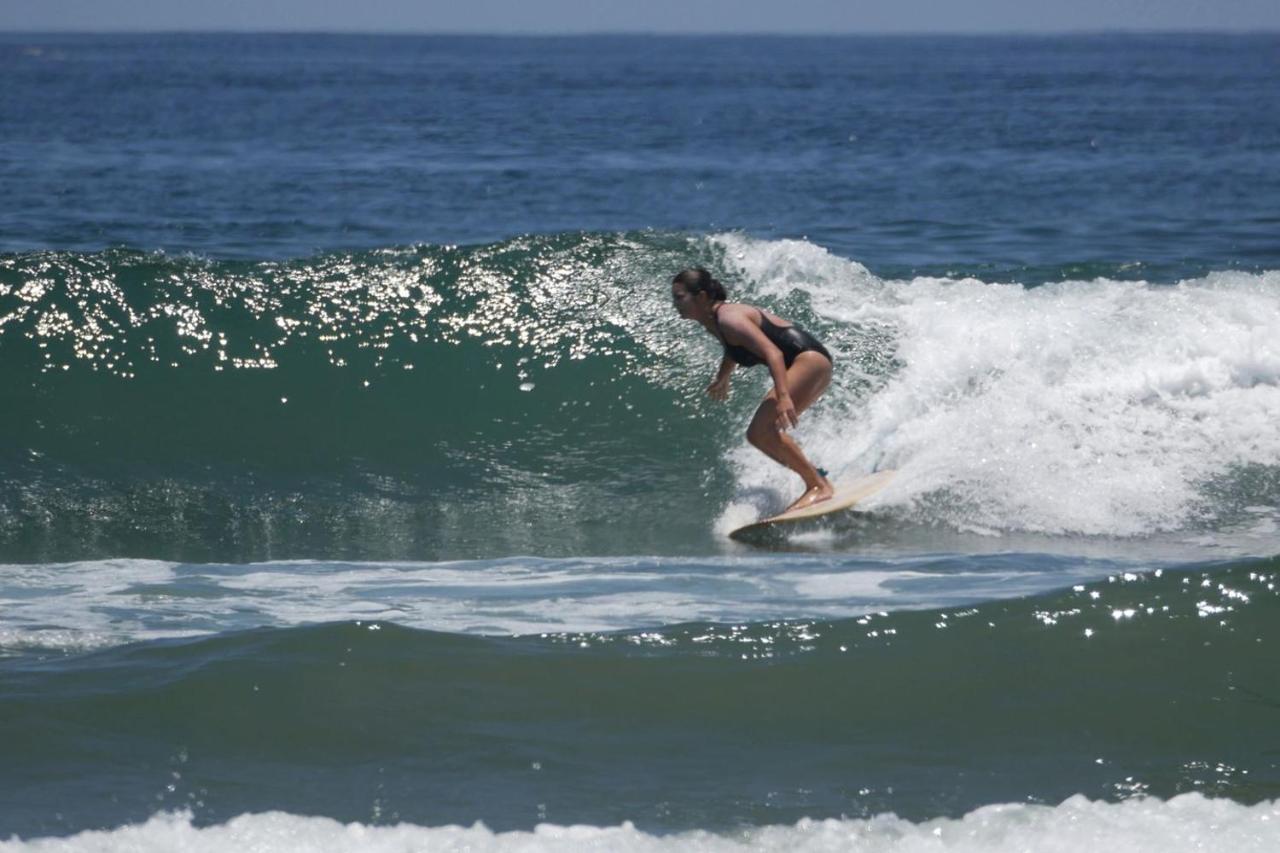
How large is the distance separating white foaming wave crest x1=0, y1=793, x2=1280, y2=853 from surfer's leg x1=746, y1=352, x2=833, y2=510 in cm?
333

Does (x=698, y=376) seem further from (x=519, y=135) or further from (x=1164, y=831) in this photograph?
(x=519, y=135)

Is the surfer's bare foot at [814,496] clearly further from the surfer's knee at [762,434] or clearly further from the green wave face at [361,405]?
the green wave face at [361,405]

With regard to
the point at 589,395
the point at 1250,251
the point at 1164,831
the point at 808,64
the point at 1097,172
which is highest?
the point at 808,64

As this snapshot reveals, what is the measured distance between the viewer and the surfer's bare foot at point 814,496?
7.58 m

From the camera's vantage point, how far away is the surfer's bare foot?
7578 millimetres

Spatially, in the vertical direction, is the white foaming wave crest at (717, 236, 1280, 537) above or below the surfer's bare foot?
above

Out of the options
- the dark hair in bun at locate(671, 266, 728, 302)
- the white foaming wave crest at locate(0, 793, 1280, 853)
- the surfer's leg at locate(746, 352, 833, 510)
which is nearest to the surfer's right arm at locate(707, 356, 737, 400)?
the surfer's leg at locate(746, 352, 833, 510)

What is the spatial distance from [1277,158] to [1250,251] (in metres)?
8.48

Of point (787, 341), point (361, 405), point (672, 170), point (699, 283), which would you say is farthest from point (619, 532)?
point (672, 170)

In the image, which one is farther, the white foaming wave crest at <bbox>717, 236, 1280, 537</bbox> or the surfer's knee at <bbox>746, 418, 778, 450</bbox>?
the white foaming wave crest at <bbox>717, 236, 1280, 537</bbox>

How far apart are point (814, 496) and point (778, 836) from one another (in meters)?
3.47

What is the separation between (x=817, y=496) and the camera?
761 cm

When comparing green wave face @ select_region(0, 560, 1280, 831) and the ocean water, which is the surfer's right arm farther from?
green wave face @ select_region(0, 560, 1280, 831)

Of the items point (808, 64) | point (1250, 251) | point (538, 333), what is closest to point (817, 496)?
point (538, 333)
